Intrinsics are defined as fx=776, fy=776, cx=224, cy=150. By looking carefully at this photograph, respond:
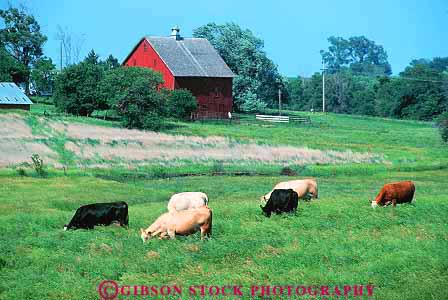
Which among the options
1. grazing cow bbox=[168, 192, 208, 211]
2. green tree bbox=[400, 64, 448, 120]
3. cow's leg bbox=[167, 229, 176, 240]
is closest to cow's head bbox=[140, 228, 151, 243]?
cow's leg bbox=[167, 229, 176, 240]

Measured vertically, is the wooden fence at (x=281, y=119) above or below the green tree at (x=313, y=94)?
below

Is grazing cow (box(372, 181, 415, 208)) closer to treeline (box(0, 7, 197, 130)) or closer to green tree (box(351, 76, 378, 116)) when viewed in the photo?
treeline (box(0, 7, 197, 130))

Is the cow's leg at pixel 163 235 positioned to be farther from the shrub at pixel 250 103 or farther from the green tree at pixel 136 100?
the shrub at pixel 250 103

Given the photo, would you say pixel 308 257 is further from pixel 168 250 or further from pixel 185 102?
pixel 185 102

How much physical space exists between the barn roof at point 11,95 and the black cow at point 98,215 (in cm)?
5646

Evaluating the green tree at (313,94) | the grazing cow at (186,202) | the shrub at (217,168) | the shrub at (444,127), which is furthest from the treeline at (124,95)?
the green tree at (313,94)

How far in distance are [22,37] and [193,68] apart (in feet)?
139

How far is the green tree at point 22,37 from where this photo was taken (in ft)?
380

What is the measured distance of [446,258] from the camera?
17.3 metres

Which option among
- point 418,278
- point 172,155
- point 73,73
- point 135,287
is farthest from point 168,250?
point 73,73

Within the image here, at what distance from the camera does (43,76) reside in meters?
105

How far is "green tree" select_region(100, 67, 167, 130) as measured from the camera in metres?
66.8

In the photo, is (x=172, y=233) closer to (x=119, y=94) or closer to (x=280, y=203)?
(x=280, y=203)

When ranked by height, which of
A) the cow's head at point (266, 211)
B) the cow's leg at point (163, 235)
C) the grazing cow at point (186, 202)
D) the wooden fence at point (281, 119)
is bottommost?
the cow's leg at point (163, 235)
